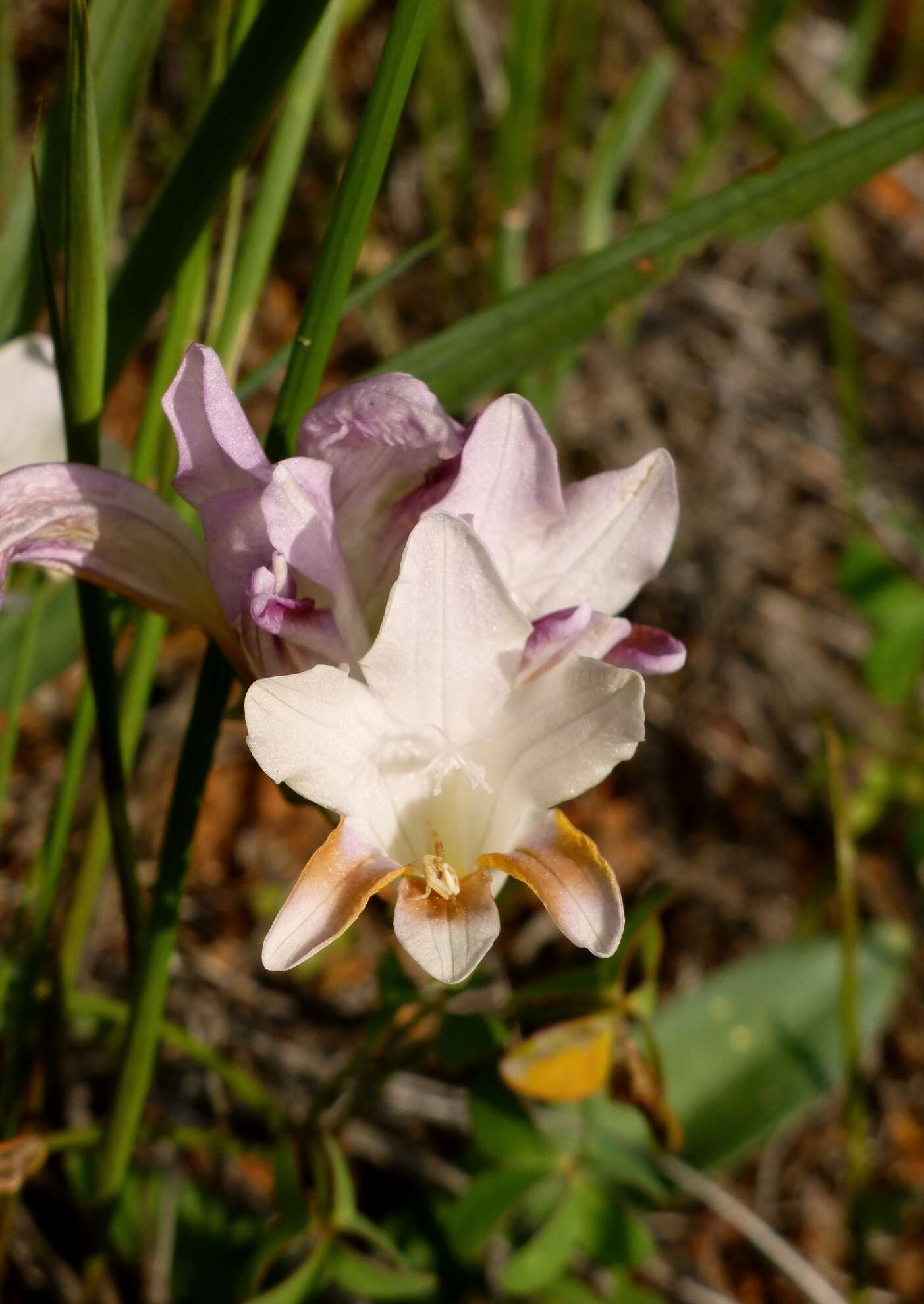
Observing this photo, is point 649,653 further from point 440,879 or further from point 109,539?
point 109,539

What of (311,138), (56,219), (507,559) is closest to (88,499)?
(507,559)

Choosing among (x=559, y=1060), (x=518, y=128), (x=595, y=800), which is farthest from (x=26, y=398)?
(x=595, y=800)

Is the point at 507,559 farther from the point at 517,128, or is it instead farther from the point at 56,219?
the point at 517,128

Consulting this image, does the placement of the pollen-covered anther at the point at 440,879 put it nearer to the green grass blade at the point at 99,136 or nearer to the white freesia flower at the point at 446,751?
the white freesia flower at the point at 446,751

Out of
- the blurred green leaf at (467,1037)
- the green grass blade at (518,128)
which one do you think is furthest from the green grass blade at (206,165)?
the green grass blade at (518,128)

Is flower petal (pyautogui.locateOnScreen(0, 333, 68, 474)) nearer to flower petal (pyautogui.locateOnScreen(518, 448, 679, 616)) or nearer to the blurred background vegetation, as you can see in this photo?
the blurred background vegetation
